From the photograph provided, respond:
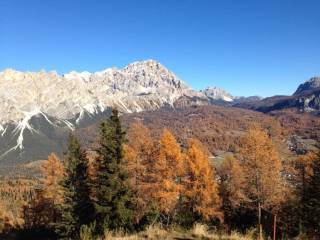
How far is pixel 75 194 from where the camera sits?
4412 cm

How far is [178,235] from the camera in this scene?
1582 centimetres

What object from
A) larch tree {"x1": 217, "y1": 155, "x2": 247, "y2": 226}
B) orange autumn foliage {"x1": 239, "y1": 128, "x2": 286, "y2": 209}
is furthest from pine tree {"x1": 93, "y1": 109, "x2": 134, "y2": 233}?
orange autumn foliage {"x1": 239, "y1": 128, "x2": 286, "y2": 209}

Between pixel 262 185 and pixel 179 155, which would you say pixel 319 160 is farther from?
pixel 179 155

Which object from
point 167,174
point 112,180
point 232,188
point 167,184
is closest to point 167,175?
point 167,174

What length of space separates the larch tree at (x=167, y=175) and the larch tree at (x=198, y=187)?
114 cm

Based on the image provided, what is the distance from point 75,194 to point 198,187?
50.0 feet

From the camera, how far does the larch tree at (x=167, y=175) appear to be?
4397 cm

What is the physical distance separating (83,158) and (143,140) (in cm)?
824

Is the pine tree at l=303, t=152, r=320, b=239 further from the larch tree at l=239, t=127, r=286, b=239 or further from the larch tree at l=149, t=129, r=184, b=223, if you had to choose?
the larch tree at l=149, t=129, r=184, b=223

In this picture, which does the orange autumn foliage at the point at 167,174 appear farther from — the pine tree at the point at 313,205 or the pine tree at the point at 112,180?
the pine tree at the point at 313,205

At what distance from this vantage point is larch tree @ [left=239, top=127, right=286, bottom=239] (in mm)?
43156

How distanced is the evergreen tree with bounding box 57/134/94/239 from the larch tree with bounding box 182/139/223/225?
1199cm

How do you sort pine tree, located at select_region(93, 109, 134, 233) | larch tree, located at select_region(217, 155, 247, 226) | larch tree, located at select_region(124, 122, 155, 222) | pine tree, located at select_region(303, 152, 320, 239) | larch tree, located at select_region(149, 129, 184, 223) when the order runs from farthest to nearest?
larch tree, located at select_region(217, 155, 247, 226), larch tree, located at select_region(149, 129, 184, 223), larch tree, located at select_region(124, 122, 155, 222), pine tree, located at select_region(93, 109, 134, 233), pine tree, located at select_region(303, 152, 320, 239)

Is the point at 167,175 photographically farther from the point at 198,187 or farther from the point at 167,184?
the point at 198,187
